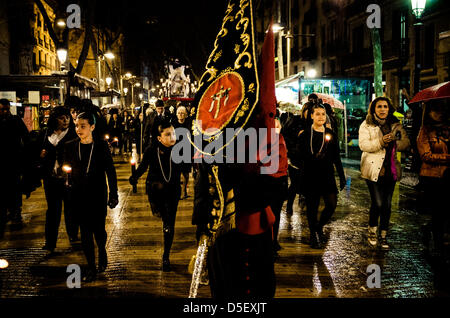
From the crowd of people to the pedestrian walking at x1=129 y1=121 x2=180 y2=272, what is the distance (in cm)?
1

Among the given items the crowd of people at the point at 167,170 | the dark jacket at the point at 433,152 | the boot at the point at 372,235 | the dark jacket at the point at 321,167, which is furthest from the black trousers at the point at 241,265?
the boot at the point at 372,235

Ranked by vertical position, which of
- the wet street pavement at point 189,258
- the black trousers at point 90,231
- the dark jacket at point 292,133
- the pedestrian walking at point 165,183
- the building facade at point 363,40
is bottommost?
the wet street pavement at point 189,258

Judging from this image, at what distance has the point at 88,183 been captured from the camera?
512 centimetres

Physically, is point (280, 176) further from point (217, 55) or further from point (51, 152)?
point (51, 152)

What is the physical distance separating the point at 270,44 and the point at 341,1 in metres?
39.3

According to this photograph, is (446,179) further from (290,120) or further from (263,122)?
(263,122)

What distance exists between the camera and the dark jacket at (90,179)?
202 inches

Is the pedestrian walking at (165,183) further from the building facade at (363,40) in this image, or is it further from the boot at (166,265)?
the building facade at (363,40)

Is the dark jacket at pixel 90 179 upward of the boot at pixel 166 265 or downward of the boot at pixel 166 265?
upward

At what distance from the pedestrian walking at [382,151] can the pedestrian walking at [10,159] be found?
581cm

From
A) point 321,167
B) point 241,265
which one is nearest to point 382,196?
point 321,167
